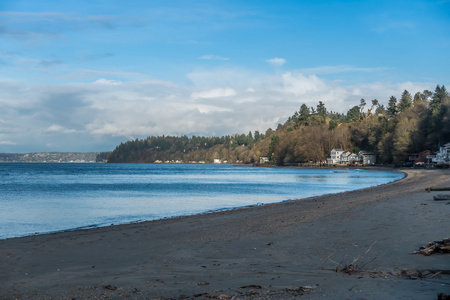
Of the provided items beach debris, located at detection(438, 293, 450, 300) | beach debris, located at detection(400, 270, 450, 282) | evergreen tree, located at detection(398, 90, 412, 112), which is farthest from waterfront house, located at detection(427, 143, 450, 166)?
beach debris, located at detection(438, 293, 450, 300)

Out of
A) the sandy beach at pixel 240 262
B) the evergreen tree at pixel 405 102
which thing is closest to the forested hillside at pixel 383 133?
the evergreen tree at pixel 405 102

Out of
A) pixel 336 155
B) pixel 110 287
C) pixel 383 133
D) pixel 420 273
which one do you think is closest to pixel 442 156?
pixel 383 133

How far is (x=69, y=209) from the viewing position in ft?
85.1

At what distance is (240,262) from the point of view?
9.05 meters

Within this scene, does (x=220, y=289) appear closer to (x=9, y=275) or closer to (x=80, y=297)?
(x=80, y=297)

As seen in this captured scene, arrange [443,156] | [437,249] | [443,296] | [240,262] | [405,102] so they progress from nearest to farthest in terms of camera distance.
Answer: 1. [443,296]
2. [437,249]
3. [240,262]
4. [443,156]
5. [405,102]

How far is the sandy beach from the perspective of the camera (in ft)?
22.5

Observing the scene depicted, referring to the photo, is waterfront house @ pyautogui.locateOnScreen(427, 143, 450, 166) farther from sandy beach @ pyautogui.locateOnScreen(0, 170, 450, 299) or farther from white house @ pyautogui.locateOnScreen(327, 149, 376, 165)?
sandy beach @ pyautogui.locateOnScreen(0, 170, 450, 299)

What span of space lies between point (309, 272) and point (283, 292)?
4.89 feet

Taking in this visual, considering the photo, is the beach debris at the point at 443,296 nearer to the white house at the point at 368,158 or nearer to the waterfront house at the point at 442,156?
the waterfront house at the point at 442,156

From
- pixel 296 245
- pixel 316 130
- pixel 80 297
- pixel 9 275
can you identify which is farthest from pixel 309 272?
pixel 316 130

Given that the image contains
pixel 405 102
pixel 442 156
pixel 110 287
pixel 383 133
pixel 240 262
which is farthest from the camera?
pixel 405 102

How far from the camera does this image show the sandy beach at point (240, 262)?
22.5ft

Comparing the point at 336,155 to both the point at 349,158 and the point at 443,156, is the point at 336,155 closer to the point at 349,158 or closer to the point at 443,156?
the point at 349,158
